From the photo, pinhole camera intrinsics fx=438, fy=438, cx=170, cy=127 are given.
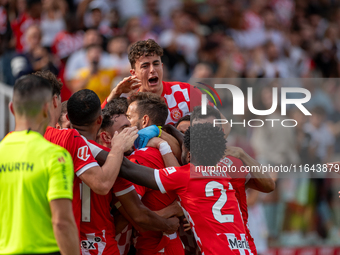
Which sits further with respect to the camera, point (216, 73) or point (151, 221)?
point (216, 73)

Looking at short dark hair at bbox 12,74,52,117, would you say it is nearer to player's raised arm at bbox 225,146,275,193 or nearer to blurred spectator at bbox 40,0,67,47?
player's raised arm at bbox 225,146,275,193

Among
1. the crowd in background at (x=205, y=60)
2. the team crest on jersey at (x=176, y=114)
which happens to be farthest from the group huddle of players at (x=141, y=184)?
the crowd in background at (x=205, y=60)

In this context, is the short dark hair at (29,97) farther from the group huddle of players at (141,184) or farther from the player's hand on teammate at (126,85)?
the player's hand on teammate at (126,85)

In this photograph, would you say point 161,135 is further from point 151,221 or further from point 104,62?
point 104,62

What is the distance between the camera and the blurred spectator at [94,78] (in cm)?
850

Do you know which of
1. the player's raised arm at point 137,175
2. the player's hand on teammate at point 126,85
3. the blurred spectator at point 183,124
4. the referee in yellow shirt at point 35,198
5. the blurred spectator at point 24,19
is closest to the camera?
the referee in yellow shirt at point 35,198

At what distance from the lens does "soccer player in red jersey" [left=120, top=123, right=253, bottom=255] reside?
13.0 ft

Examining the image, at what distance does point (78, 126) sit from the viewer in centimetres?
417

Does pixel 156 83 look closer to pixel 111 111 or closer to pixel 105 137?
pixel 111 111

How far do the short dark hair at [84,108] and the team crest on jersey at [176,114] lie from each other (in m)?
1.60

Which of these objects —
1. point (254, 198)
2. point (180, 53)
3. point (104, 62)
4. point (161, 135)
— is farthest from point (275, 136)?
point (161, 135)

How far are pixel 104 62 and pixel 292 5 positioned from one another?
8.67 meters

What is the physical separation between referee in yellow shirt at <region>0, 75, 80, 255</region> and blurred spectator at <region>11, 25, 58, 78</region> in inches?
219

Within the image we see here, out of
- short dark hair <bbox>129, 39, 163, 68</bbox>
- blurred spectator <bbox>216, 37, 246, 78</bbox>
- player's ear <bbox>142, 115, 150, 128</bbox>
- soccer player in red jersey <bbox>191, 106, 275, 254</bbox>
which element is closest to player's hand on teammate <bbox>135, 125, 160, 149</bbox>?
player's ear <bbox>142, 115, 150, 128</bbox>
